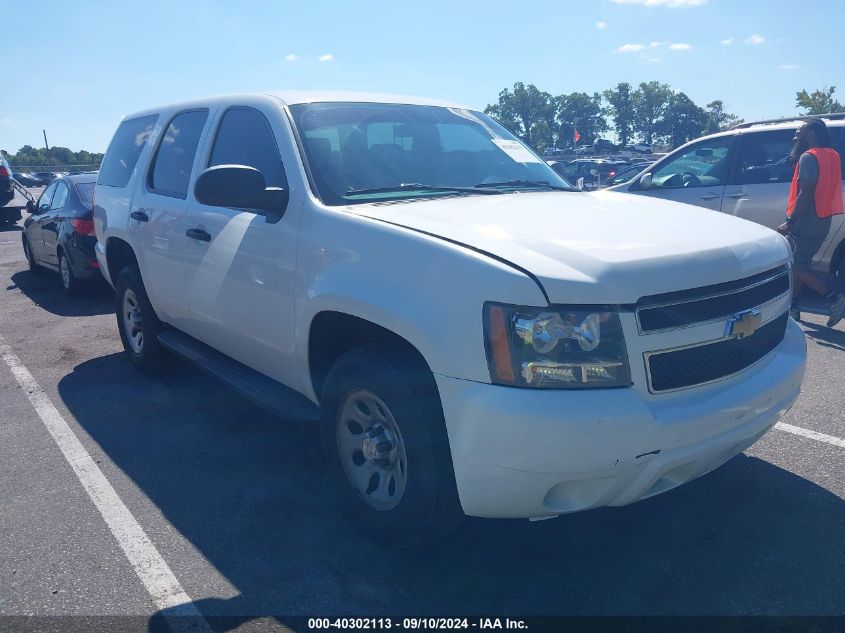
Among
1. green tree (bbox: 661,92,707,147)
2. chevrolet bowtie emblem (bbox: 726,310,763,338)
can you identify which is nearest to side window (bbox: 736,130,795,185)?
chevrolet bowtie emblem (bbox: 726,310,763,338)

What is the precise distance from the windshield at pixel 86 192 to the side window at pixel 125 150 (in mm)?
3201

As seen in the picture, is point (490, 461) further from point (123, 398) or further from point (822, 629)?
point (123, 398)

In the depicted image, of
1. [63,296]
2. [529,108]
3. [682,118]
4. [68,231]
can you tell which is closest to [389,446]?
[68,231]

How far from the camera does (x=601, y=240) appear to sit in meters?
2.85

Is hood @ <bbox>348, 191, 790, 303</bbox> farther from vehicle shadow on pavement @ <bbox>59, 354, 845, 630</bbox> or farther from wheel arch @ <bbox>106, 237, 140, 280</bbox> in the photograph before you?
wheel arch @ <bbox>106, 237, 140, 280</bbox>

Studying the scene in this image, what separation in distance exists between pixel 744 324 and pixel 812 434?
1834mm

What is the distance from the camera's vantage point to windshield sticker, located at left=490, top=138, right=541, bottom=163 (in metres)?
4.50

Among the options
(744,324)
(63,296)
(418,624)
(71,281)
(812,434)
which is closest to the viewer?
(418,624)

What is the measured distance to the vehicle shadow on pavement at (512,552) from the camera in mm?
2850

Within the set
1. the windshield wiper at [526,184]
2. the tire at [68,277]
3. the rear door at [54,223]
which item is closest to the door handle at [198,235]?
the windshield wiper at [526,184]

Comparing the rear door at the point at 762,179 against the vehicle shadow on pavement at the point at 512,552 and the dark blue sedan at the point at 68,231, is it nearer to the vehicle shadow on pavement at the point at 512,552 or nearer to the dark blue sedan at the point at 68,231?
the vehicle shadow on pavement at the point at 512,552

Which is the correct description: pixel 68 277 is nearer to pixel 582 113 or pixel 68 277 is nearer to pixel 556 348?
pixel 556 348

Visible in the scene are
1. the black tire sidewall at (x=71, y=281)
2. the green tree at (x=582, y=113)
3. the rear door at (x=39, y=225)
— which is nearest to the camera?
the black tire sidewall at (x=71, y=281)

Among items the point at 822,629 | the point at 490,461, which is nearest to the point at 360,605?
the point at 490,461
